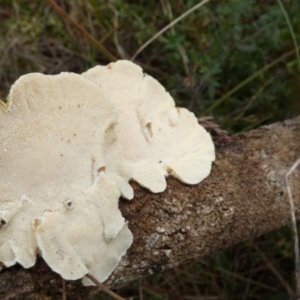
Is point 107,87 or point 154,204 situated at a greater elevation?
point 107,87

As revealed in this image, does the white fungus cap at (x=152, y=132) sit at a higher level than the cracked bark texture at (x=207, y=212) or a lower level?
higher

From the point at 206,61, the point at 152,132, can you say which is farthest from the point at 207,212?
the point at 206,61

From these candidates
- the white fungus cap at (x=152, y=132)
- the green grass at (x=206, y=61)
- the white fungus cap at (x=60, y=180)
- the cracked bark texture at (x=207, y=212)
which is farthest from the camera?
the green grass at (x=206, y=61)

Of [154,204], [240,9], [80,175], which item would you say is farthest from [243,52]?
[80,175]

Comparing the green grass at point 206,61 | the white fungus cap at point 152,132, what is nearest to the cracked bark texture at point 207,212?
the white fungus cap at point 152,132

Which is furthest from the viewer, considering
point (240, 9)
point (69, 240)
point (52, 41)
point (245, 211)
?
point (52, 41)

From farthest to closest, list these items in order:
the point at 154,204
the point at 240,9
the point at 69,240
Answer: the point at 240,9, the point at 154,204, the point at 69,240

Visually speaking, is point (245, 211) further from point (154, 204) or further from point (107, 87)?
point (107, 87)

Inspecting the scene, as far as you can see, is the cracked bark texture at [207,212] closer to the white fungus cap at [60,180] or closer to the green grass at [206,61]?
the white fungus cap at [60,180]
